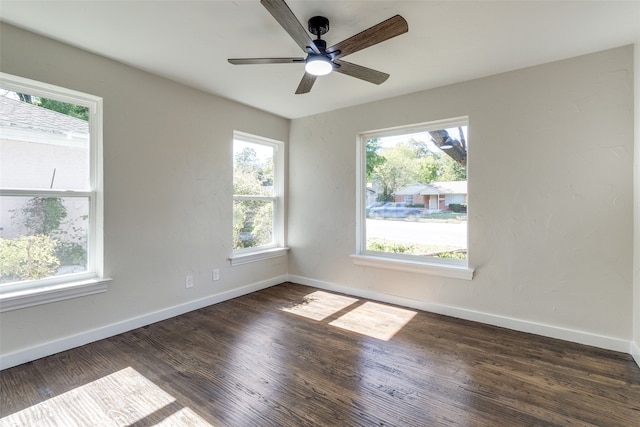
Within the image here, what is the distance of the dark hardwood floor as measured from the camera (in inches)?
63.1

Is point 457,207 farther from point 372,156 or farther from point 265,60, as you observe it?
point 265,60

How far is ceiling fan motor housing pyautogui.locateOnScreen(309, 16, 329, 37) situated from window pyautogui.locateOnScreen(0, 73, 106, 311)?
196 centimetres

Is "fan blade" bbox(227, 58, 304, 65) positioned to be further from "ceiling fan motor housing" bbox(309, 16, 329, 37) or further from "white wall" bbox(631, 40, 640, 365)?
"white wall" bbox(631, 40, 640, 365)

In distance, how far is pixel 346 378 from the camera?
195cm

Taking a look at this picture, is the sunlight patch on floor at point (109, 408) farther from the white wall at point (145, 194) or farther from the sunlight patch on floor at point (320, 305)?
the sunlight patch on floor at point (320, 305)

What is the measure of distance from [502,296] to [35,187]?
414 centimetres

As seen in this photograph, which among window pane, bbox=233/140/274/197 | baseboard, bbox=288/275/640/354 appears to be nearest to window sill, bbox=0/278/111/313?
window pane, bbox=233/140/274/197

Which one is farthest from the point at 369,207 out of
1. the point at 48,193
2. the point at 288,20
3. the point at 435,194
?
the point at 48,193

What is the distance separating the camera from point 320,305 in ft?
11.0

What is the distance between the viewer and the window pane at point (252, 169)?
371 cm

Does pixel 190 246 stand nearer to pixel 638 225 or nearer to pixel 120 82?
pixel 120 82

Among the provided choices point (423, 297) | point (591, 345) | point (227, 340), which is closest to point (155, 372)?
point (227, 340)

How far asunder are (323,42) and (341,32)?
29cm

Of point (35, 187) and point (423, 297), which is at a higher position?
point (35, 187)
